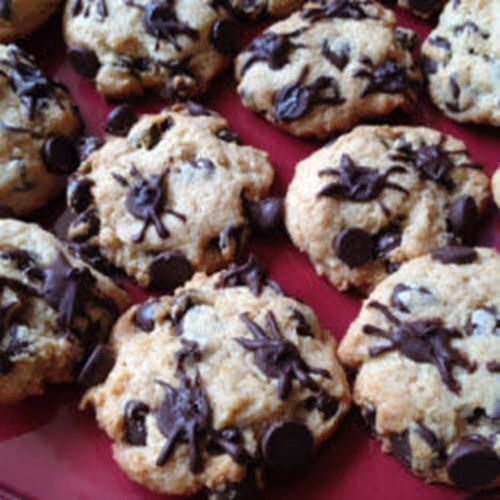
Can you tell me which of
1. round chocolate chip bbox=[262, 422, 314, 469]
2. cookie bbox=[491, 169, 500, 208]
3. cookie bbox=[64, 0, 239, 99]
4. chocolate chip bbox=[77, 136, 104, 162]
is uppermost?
cookie bbox=[64, 0, 239, 99]

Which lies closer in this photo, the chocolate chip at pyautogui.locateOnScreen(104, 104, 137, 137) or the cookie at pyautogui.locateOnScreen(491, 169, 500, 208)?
the cookie at pyautogui.locateOnScreen(491, 169, 500, 208)

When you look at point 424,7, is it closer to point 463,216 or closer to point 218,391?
point 463,216

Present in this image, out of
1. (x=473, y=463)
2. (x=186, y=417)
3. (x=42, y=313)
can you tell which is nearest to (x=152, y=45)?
(x=42, y=313)

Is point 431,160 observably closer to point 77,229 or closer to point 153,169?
point 153,169

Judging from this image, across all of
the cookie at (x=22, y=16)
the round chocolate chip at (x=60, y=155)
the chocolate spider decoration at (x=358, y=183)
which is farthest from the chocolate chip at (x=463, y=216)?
the cookie at (x=22, y=16)

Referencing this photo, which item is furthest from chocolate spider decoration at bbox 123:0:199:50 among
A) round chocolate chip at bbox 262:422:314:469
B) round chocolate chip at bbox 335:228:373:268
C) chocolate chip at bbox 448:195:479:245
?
round chocolate chip at bbox 262:422:314:469

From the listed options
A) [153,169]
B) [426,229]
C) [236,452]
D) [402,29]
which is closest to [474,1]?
[402,29]

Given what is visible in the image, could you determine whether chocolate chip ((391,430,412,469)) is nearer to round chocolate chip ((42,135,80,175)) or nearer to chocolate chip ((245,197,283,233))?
chocolate chip ((245,197,283,233))

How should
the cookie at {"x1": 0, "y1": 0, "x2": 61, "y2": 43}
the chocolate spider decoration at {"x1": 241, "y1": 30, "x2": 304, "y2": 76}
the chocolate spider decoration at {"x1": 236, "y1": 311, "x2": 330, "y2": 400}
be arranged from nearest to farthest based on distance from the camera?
the chocolate spider decoration at {"x1": 236, "y1": 311, "x2": 330, "y2": 400} < the chocolate spider decoration at {"x1": 241, "y1": 30, "x2": 304, "y2": 76} < the cookie at {"x1": 0, "y1": 0, "x2": 61, "y2": 43}
